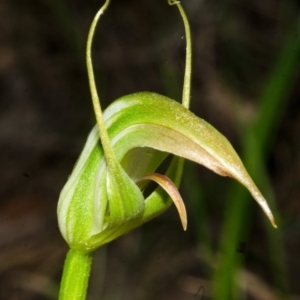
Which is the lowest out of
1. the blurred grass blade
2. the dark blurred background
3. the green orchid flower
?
the dark blurred background

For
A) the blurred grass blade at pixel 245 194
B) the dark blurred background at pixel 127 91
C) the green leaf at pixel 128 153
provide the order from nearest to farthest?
the green leaf at pixel 128 153, the blurred grass blade at pixel 245 194, the dark blurred background at pixel 127 91

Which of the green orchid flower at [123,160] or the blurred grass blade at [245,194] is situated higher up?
the green orchid flower at [123,160]

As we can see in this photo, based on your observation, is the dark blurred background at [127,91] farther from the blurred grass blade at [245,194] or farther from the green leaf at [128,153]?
the green leaf at [128,153]

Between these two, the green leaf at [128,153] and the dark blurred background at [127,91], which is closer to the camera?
the green leaf at [128,153]

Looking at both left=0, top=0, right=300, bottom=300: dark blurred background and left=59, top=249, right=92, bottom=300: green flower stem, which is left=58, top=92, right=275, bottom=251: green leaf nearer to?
left=59, top=249, right=92, bottom=300: green flower stem

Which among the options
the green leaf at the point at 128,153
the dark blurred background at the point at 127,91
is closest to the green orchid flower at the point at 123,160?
the green leaf at the point at 128,153

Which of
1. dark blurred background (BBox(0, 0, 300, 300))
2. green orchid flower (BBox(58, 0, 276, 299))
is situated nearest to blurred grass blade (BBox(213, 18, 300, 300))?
green orchid flower (BBox(58, 0, 276, 299))

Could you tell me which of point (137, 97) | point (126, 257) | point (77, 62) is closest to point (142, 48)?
point (77, 62)
